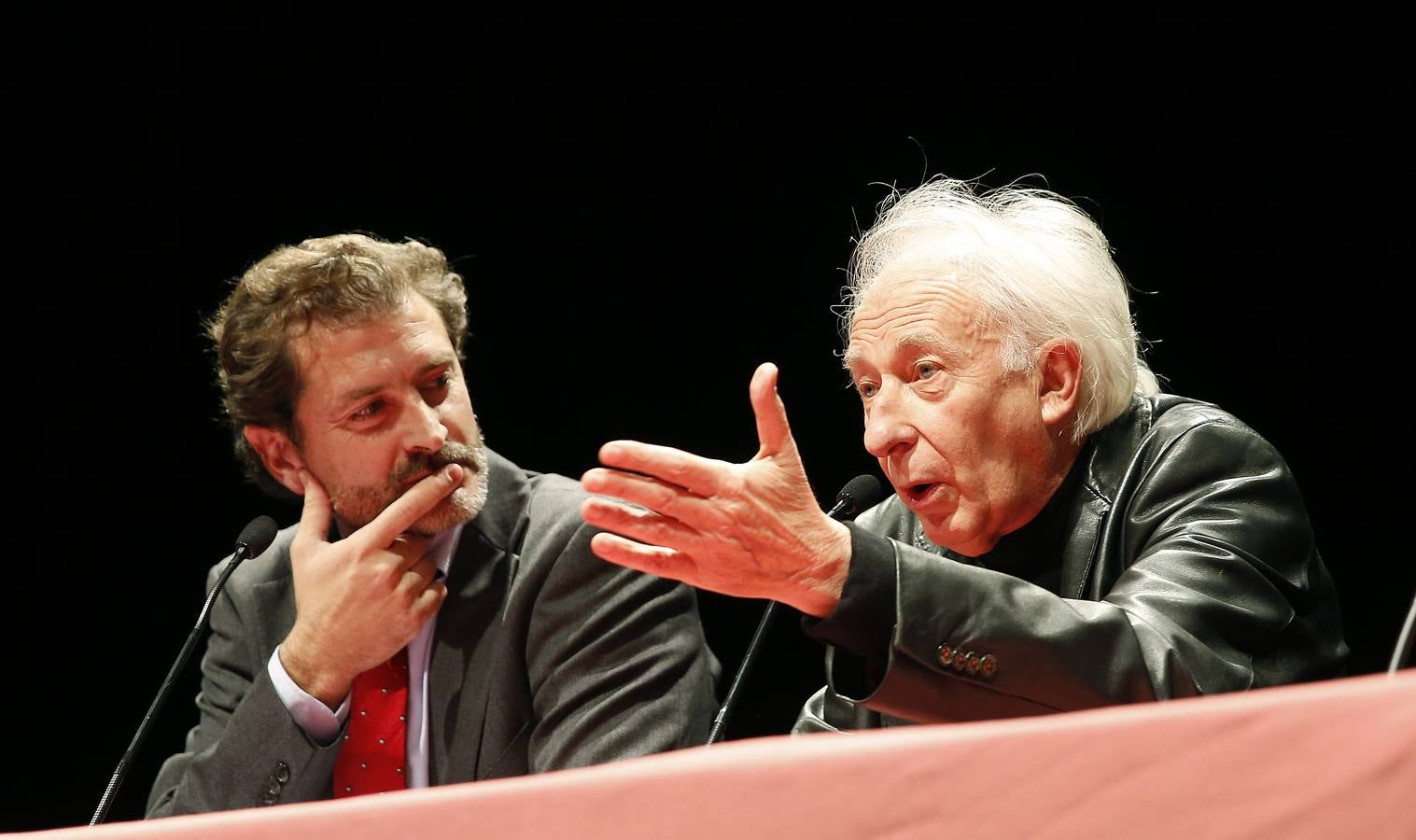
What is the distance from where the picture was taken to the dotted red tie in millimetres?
2457

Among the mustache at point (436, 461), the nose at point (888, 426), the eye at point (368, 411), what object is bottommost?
the mustache at point (436, 461)

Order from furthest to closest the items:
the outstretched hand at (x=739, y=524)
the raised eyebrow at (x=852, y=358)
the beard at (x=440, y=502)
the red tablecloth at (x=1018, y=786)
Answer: the beard at (x=440, y=502), the raised eyebrow at (x=852, y=358), the outstretched hand at (x=739, y=524), the red tablecloth at (x=1018, y=786)

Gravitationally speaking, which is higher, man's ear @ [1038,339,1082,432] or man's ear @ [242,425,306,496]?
man's ear @ [1038,339,1082,432]

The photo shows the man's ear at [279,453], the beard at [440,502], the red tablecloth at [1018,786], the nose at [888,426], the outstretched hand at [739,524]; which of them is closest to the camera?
the red tablecloth at [1018,786]

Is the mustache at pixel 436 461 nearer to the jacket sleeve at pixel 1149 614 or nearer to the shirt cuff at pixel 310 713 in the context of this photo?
the shirt cuff at pixel 310 713

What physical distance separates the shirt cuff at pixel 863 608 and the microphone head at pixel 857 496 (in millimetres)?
571

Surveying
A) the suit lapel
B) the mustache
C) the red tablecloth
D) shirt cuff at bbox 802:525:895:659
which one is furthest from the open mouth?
the red tablecloth

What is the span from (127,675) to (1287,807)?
334cm

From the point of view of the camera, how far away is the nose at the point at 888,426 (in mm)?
2080

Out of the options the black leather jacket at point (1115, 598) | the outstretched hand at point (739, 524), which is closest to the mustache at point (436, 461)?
the black leather jacket at point (1115, 598)

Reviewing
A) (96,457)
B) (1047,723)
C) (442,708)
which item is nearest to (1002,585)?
(1047,723)

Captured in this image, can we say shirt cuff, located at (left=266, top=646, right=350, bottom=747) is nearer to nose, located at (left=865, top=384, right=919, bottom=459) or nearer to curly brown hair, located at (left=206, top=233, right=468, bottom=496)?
curly brown hair, located at (left=206, top=233, right=468, bottom=496)

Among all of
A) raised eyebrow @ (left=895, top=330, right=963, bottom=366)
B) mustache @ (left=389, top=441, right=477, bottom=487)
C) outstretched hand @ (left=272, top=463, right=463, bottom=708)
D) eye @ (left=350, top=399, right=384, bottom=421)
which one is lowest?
outstretched hand @ (left=272, top=463, right=463, bottom=708)

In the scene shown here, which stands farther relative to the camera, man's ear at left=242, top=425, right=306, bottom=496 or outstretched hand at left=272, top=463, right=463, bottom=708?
man's ear at left=242, top=425, right=306, bottom=496
